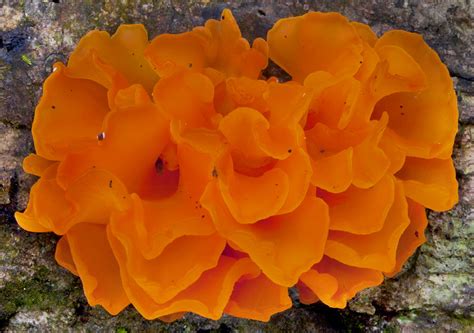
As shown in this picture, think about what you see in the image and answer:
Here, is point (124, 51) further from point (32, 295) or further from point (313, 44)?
point (32, 295)

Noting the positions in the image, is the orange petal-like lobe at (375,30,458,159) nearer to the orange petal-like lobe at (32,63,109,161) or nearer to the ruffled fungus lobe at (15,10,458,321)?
the ruffled fungus lobe at (15,10,458,321)

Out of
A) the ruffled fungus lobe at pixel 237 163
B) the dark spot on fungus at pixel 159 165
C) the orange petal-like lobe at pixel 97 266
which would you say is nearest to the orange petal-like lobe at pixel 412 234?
the ruffled fungus lobe at pixel 237 163

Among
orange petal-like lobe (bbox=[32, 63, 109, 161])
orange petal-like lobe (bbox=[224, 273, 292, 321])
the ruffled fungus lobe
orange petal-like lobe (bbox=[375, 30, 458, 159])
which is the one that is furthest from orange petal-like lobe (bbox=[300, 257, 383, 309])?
orange petal-like lobe (bbox=[32, 63, 109, 161])

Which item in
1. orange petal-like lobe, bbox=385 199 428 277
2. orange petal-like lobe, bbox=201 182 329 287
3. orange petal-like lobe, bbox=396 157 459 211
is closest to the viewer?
orange petal-like lobe, bbox=201 182 329 287

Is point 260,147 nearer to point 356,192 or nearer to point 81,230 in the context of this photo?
point 356,192

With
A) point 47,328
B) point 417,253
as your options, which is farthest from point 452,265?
point 47,328

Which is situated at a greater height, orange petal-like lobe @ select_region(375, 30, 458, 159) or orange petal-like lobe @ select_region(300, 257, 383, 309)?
orange petal-like lobe @ select_region(375, 30, 458, 159)

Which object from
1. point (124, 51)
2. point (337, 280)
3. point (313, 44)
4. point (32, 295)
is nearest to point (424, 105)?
point (313, 44)
